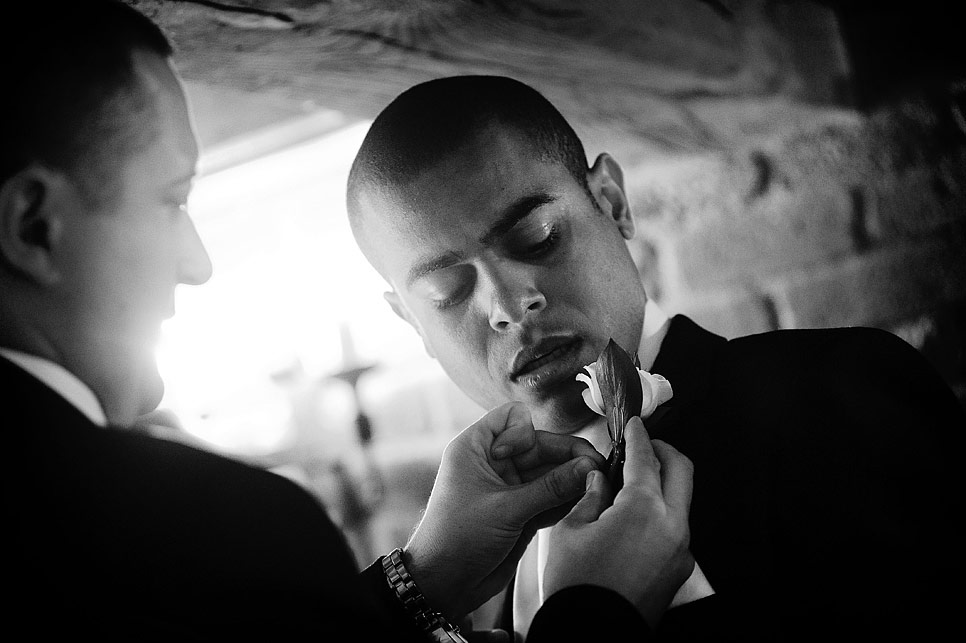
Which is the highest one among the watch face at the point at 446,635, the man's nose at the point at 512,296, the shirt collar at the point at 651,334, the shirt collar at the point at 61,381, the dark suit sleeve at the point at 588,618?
the shirt collar at the point at 61,381

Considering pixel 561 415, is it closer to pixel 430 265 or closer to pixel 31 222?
pixel 430 265

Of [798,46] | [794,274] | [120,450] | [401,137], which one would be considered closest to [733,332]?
[794,274]

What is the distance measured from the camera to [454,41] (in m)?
0.52

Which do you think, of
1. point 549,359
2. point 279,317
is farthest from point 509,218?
point 279,317

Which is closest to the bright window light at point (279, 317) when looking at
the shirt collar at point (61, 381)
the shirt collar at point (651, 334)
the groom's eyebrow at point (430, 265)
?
the groom's eyebrow at point (430, 265)

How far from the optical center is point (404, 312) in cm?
67

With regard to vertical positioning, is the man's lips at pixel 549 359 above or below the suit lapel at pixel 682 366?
above

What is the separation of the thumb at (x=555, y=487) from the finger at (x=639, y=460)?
0.16 feet

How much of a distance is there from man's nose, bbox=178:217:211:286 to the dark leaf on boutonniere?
0.84 feet

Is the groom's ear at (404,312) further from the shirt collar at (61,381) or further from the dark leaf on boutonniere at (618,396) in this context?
the shirt collar at (61,381)

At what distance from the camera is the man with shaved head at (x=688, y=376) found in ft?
1.43

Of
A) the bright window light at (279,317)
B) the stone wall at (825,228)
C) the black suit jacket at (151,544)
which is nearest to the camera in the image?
the black suit jacket at (151,544)

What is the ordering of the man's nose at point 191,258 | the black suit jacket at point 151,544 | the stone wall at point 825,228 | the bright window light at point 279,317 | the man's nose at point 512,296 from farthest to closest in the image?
the bright window light at point 279,317
the stone wall at point 825,228
the man's nose at point 512,296
the man's nose at point 191,258
the black suit jacket at point 151,544

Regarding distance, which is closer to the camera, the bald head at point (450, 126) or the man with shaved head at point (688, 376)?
the man with shaved head at point (688, 376)
